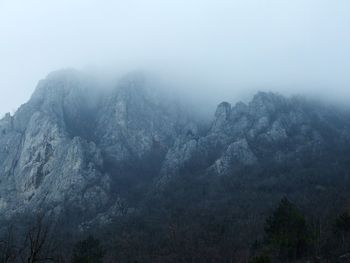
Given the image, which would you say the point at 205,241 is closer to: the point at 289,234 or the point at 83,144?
the point at 289,234

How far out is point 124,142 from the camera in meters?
160

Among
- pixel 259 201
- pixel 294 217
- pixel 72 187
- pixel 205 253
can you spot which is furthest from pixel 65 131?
pixel 294 217

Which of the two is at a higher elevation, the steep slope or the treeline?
the steep slope

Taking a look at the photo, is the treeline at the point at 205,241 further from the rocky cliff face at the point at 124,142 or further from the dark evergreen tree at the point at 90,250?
the rocky cliff face at the point at 124,142

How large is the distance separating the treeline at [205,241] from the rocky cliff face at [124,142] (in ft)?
68.7

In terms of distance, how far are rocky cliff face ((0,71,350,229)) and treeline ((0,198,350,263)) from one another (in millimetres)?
20932

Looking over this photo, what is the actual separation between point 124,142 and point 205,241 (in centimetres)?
7512

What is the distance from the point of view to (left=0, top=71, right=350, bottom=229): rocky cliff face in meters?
135

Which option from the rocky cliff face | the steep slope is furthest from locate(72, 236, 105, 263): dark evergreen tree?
the steep slope

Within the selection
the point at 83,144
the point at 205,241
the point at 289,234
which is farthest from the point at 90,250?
the point at 83,144

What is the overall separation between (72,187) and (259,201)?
169 feet

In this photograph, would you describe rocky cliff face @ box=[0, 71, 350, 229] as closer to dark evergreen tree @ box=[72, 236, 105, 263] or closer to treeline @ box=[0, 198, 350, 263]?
treeline @ box=[0, 198, 350, 263]

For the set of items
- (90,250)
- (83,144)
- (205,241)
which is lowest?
(205,241)

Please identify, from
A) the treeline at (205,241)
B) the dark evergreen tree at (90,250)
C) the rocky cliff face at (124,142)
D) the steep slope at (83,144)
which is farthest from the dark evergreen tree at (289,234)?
the steep slope at (83,144)
